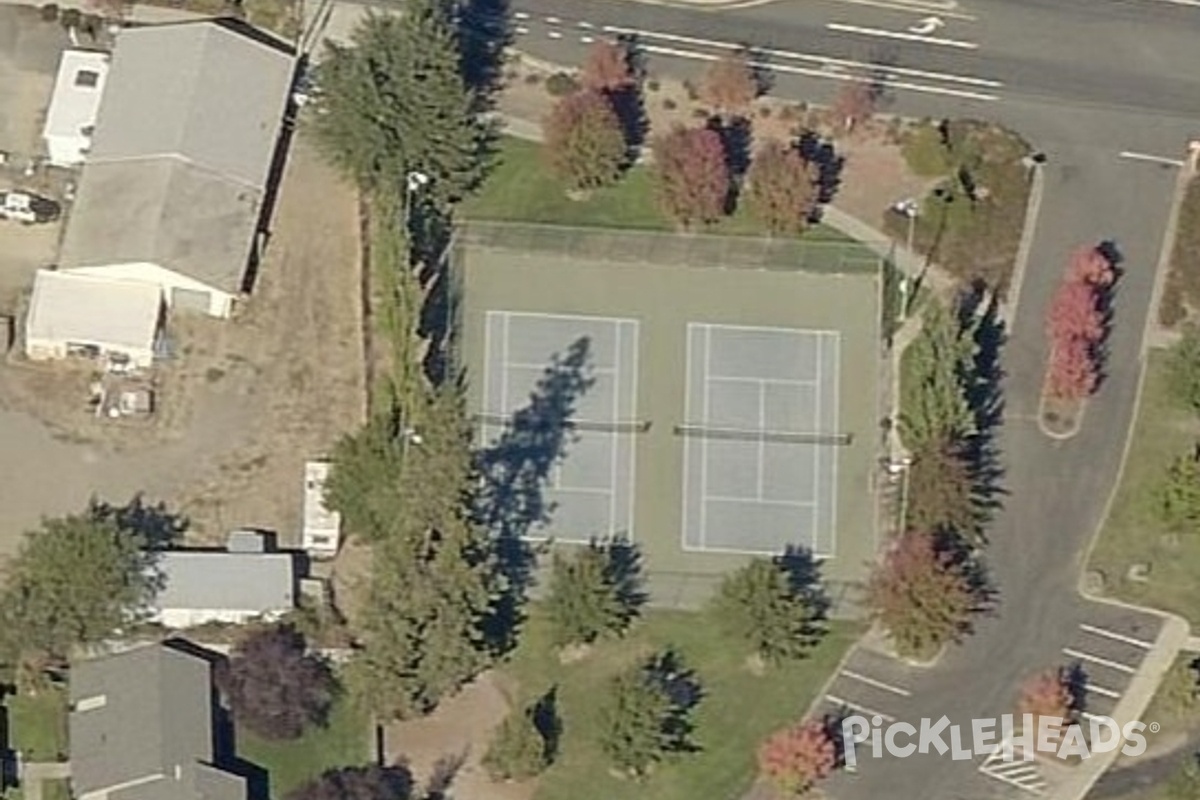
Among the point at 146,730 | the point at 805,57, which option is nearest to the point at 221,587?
the point at 146,730

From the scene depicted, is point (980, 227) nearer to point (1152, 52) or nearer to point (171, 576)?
point (1152, 52)

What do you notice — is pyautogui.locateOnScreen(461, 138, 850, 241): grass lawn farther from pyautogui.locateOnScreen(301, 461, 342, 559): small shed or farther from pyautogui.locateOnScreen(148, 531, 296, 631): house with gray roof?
pyautogui.locateOnScreen(148, 531, 296, 631): house with gray roof

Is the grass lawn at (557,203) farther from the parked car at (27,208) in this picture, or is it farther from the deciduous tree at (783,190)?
the parked car at (27,208)

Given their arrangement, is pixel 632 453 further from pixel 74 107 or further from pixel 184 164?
pixel 74 107

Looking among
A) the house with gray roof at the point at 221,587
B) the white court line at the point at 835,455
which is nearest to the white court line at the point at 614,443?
the white court line at the point at 835,455

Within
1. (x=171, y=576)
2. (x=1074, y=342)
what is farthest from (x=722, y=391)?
(x=171, y=576)
